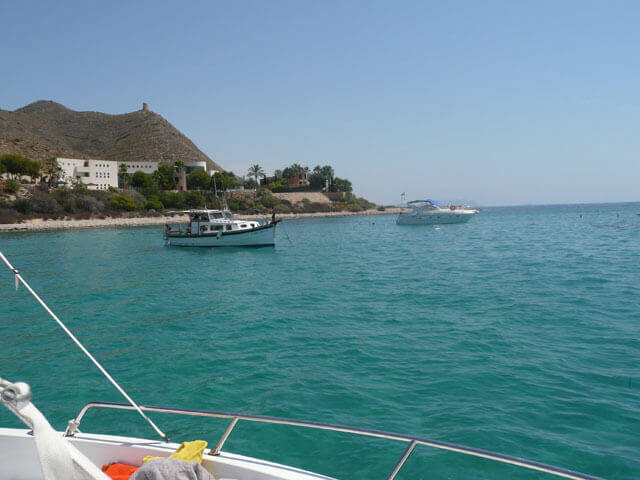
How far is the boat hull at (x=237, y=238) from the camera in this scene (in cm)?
3894

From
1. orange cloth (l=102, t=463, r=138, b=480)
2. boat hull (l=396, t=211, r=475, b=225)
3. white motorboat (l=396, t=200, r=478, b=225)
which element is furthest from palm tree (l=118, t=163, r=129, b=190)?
orange cloth (l=102, t=463, r=138, b=480)

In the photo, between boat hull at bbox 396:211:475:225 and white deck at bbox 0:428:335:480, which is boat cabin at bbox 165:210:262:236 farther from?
boat hull at bbox 396:211:475:225

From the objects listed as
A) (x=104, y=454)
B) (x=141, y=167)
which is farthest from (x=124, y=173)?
(x=104, y=454)

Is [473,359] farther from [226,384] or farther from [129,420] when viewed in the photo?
[129,420]

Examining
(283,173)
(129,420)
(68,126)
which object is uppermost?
(68,126)

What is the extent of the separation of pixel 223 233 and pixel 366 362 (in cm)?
3114

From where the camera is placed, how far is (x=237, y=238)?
128ft

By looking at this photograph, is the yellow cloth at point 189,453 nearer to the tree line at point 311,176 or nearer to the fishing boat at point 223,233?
the fishing boat at point 223,233

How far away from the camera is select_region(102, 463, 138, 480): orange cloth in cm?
349

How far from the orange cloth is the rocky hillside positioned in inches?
6372

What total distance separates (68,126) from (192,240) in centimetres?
18205

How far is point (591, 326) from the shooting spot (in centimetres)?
1246

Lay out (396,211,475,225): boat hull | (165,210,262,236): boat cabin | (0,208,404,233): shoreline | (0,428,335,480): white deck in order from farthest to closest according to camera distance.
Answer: (396,211,475,225): boat hull < (0,208,404,233): shoreline < (165,210,262,236): boat cabin < (0,428,335,480): white deck

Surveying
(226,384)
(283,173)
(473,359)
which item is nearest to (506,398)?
(473,359)
